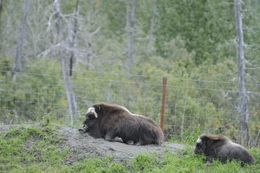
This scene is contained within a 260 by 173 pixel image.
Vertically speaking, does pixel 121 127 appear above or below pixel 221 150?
above

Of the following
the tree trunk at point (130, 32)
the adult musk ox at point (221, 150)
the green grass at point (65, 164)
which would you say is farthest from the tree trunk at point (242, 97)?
the tree trunk at point (130, 32)

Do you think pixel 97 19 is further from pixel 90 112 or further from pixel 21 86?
pixel 90 112

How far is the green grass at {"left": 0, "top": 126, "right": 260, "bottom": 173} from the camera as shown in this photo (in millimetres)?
8992

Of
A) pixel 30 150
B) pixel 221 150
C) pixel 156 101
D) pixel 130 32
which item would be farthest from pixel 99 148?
pixel 130 32

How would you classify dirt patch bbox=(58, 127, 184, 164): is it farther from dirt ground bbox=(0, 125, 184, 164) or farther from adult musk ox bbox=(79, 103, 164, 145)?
adult musk ox bbox=(79, 103, 164, 145)

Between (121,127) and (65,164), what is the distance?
1.67 m

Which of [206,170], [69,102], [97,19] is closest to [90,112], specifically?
[206,170]

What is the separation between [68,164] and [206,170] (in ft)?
7.56

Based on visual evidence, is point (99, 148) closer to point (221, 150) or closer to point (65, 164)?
point (65, 164)

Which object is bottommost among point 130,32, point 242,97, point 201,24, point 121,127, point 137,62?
point 121,127

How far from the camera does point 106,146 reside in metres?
9.95

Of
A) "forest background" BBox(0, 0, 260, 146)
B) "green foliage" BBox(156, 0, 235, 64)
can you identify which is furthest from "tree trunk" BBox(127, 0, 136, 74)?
"green foliage" BBox(156, 0, 235, 64)

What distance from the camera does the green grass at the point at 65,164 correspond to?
8992mm

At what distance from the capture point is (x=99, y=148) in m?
9.81
